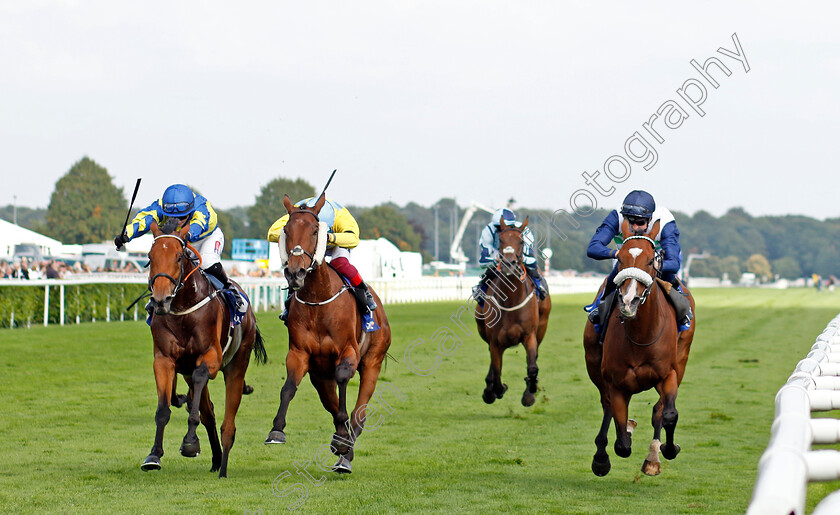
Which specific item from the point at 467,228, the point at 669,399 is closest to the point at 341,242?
the point at 669,399

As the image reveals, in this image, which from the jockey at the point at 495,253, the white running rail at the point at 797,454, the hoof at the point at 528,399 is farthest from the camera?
the jockey at the point at 495,253

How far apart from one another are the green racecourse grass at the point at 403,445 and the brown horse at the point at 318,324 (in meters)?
0.39

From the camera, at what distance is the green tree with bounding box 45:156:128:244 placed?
6388 centimetres

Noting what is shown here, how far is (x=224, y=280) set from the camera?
699cm

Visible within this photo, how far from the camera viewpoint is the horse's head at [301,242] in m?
6.04

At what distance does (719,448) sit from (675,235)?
2033 millimetres

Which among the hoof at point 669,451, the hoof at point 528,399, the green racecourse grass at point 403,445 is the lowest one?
the green racecourse grass at point 403,445

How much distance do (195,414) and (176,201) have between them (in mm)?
1405

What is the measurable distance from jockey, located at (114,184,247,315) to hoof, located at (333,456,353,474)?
1.31 metres

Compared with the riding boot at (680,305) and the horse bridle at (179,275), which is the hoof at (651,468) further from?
the horse bridle at (179,275)

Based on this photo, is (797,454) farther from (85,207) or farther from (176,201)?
(85,207)

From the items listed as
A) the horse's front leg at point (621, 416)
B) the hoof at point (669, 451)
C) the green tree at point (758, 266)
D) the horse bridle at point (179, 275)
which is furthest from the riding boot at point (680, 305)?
the green tree at point (758, 266)

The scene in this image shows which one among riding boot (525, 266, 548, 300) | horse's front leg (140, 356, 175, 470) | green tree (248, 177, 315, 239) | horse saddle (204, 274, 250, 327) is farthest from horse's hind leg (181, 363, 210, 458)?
green tree (248, 177, 315, 239)

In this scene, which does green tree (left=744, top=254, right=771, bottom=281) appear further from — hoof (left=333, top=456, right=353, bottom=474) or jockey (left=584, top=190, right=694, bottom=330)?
hoof (left=333, top=456, right=353, bottom=474)
